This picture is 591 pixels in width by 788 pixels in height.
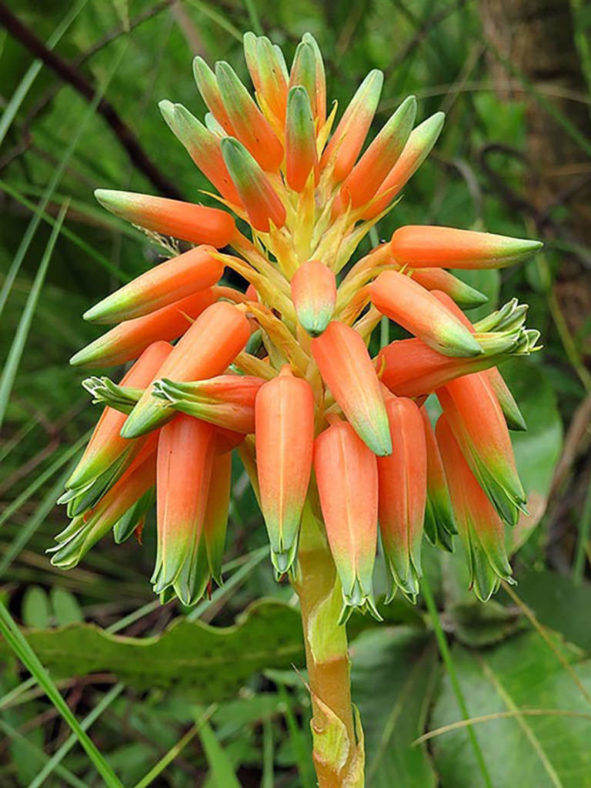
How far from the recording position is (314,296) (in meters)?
1.10

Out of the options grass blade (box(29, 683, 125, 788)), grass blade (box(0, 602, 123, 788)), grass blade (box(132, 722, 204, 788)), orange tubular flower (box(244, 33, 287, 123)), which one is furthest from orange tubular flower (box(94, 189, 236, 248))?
grass blade (box(132, 722, 204, 788))

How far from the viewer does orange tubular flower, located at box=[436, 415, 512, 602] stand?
4.04 ft

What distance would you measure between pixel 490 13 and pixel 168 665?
2.97 meters

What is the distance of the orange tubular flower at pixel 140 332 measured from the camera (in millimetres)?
1199

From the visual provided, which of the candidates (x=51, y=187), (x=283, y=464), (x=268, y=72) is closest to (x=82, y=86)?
(x=51, y=187)

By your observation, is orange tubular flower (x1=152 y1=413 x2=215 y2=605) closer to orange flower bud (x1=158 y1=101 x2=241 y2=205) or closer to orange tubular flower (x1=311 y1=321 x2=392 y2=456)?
orange tubular flower (x1=311 y1=321 x2=392 y2=456)

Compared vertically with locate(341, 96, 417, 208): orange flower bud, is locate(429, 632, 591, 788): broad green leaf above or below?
below

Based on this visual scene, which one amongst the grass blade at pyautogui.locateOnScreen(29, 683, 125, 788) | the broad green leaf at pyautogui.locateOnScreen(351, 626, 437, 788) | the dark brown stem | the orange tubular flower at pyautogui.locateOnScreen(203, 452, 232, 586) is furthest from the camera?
the dark brown stem

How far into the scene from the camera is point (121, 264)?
3373 millimetres

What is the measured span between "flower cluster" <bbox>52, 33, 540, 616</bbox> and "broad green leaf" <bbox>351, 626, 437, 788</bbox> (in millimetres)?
717

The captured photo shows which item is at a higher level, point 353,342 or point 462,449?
point 353,342

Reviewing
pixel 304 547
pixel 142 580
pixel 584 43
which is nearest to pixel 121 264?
pixel 142 580

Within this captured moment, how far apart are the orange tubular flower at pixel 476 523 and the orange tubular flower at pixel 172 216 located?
1.33 ft

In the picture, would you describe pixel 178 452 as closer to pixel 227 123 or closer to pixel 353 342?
pixel 353 342
